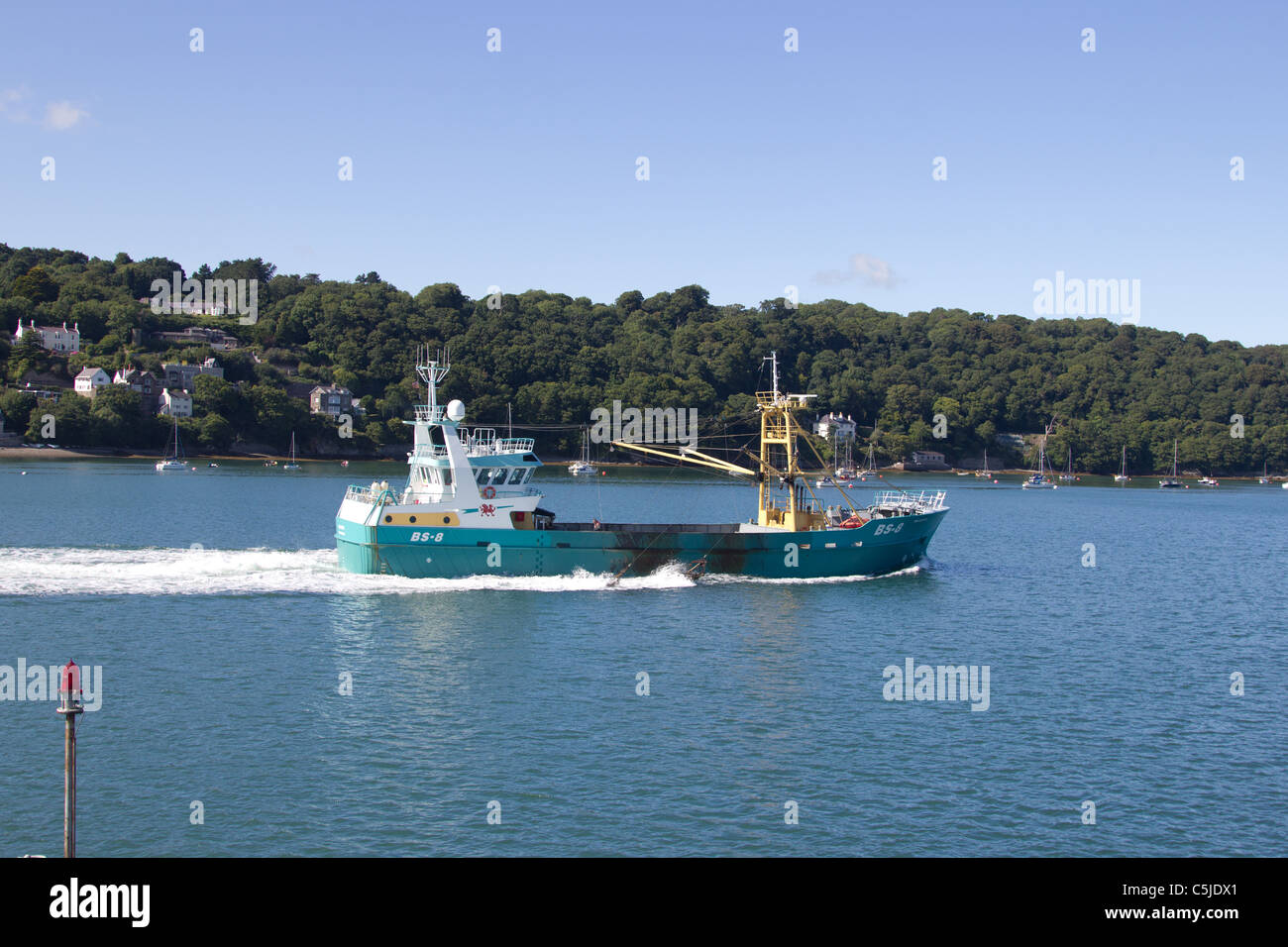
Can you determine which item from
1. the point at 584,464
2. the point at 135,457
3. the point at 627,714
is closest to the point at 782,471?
the point at 627,714

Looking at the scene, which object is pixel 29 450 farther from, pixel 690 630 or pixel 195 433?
pixel 690 630

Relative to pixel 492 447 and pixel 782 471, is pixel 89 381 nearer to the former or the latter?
pixel 492 447

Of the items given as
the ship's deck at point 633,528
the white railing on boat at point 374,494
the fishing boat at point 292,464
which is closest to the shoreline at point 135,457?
the fishing boat at point 292,464

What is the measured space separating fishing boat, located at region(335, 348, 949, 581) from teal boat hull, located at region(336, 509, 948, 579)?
48 mm

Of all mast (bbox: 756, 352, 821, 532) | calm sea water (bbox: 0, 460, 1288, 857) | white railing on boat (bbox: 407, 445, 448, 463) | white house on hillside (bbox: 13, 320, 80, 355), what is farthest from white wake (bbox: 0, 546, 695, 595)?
white house on hillside (bbox: 13, 320, 80, 355)

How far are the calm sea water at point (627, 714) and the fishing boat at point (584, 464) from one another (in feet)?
327

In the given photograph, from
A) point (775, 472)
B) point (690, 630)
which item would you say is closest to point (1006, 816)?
point (690, 630)

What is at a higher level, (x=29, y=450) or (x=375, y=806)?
(x=29, y=450)

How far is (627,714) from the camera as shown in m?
29.7

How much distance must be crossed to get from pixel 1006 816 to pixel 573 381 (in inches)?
6815

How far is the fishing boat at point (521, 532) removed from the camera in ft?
159

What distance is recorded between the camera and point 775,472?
52156 mm

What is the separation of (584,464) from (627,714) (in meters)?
134
